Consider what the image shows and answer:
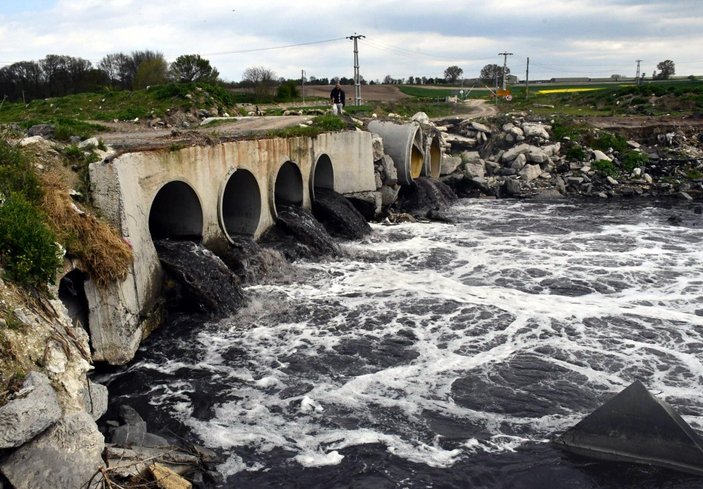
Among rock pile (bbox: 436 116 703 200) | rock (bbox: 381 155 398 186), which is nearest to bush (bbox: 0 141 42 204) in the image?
rock (bbox: 381 155 398 186)

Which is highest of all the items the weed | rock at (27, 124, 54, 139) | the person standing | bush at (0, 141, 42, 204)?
the person standing

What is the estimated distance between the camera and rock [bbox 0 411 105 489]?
248 inches

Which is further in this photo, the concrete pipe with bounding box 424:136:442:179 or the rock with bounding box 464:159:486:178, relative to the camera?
the rock with bounding box 464:159:486:178

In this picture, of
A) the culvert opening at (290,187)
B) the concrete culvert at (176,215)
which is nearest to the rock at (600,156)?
the culvert opening at (290,187)

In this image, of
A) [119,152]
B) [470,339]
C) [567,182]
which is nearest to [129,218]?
[119,152]

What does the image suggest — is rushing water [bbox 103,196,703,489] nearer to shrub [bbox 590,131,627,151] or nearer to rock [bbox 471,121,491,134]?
shrub [bbox 590,131,627,151]

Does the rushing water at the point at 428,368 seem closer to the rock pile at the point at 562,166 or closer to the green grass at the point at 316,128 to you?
the green grass at the point at 316,128

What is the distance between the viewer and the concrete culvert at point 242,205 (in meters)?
18.8

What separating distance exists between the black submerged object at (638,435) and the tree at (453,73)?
103193mm

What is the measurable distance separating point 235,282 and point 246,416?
18.2 feet

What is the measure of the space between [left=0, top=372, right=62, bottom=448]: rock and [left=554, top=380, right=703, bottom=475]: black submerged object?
679cm

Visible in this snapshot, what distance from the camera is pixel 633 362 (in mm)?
11688

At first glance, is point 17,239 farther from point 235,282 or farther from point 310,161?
point 310,161

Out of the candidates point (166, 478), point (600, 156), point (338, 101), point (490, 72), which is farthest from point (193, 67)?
point (490, 72)
